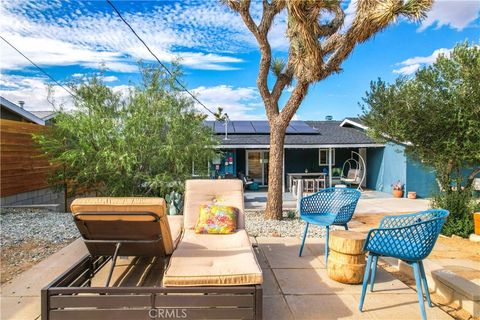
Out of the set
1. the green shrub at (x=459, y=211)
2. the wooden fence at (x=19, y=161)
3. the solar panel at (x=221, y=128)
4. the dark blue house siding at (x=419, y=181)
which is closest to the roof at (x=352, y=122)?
the dark blue house siding at (x=419, y=181)

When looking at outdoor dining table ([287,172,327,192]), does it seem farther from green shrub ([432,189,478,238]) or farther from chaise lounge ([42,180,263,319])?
chaise lounge ([42,180,263,319])

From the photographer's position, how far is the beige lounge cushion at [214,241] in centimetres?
381

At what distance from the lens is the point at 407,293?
11.8 feet

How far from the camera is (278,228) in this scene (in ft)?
22.2

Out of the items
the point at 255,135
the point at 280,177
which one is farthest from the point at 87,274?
the point at 255,135

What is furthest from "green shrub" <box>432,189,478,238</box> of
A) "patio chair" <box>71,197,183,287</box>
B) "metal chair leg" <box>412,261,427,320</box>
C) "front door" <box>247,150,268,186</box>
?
"front door" <box>247,150,268,186</box>

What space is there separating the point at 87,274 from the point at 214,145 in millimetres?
5070

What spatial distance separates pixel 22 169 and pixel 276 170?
24.7 feet

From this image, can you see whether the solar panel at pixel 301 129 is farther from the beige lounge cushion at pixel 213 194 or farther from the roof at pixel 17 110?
the roof at pixel 17 110

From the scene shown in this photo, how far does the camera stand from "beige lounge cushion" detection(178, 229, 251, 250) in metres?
3.81

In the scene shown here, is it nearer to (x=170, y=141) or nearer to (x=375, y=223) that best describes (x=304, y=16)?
(x=170, y=141)

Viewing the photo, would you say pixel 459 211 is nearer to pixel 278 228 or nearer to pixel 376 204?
pixel 376 204

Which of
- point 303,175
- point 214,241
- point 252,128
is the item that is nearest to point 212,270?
point 214,241

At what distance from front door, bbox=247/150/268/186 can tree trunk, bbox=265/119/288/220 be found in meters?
8.31
